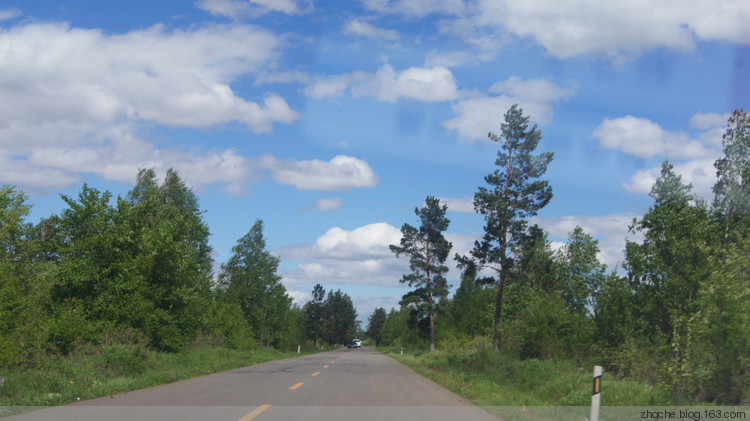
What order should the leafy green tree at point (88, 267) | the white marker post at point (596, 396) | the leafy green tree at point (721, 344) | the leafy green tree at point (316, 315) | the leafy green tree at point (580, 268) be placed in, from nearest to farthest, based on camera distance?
the white marker post at point (596, 396) → the leafy green tree at point (721, 344) → the leafy green tree at point (88, 267) → the leafy green tree at point (580, 268) → the leafy green tree at point (316, 315)

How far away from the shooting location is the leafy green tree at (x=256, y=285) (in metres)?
52.1

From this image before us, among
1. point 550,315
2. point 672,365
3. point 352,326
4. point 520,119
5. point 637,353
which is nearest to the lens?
point 672,365

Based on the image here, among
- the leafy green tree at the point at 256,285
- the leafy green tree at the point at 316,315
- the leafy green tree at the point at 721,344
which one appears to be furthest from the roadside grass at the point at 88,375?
the leafy green tree at the point at 316,315

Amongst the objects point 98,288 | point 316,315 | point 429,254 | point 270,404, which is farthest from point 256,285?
point 316,315

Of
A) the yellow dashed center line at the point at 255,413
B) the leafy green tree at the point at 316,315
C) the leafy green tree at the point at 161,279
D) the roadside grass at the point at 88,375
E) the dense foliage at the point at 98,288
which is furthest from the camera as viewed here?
the leafy green tree at the point at 316,315

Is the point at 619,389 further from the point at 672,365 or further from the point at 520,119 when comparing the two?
the point at 520,119

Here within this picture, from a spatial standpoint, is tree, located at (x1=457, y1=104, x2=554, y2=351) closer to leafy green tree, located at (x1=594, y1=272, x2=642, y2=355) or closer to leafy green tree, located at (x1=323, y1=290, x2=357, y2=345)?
leafy green tree, located at (x1=594, y1=272, x2=642, y2=355)

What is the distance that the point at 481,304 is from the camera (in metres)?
55.0

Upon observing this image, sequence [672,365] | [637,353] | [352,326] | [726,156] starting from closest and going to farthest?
[672,365]
[637,353]
[726,156]
[352,326]

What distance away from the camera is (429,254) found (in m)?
52.1

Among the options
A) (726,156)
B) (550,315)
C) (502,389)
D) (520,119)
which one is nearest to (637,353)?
(550,315)

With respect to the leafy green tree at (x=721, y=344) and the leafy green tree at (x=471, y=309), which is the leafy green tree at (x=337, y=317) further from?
the leafy green tree at (x=721, y=344)

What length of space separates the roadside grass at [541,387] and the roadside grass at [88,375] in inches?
340

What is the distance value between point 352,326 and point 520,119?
472 feet
